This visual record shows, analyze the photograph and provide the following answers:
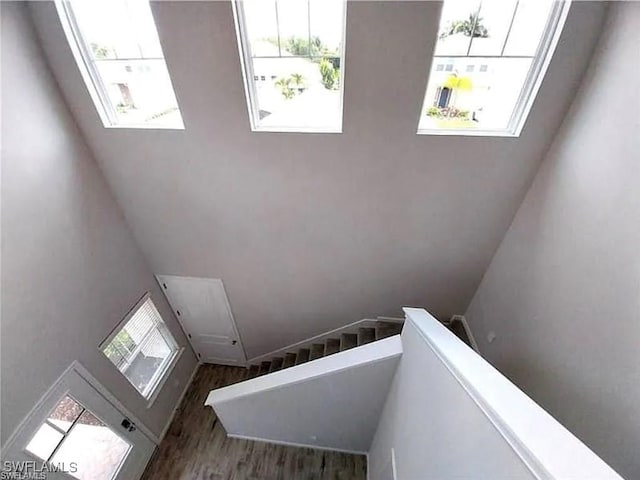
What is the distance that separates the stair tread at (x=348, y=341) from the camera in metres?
3.74

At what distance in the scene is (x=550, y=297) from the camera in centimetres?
207

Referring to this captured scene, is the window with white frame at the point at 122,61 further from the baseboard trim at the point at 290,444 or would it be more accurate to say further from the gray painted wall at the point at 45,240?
the baseboard trim at the point at 290,444

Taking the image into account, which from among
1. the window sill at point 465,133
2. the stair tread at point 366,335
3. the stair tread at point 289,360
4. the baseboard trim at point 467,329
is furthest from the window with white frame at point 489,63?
the stair tread at point 289,360

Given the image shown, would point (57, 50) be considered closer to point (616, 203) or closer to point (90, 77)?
point (90, 77)

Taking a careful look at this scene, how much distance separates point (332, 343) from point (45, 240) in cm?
317

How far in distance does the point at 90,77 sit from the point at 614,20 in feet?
11.4

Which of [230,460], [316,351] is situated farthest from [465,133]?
[230,460]

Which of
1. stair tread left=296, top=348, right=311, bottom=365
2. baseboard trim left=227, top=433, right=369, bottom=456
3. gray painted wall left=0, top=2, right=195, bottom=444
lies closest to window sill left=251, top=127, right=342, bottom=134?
gray painted wall left=0, top=2, right=195, bottom=444

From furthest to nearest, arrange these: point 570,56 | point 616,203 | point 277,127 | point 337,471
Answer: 1. point 337,471
2. point 277,127
3. point 570,56
4. point 616,203

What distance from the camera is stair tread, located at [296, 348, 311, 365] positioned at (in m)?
4.09

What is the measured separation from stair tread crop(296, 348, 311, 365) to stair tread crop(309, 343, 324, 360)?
5.2 inches

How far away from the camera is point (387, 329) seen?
3.63 meters

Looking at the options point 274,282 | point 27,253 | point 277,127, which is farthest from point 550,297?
point 27,253

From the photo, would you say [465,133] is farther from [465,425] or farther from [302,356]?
[302,356]
